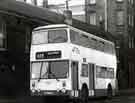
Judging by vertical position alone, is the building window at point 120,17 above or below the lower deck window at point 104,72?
above

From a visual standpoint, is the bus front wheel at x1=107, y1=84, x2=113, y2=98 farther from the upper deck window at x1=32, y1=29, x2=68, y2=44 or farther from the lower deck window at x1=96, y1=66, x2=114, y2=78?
the upper deck window at x1=32, y1=29, x2=68, y2=44

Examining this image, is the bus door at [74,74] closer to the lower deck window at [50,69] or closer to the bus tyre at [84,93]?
the lower deck window at [50,69]

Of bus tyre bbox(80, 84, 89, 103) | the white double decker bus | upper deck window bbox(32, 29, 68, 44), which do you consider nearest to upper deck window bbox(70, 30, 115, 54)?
the white double decker bus

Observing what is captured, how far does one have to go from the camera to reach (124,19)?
59188 mm

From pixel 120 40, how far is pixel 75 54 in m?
32.4

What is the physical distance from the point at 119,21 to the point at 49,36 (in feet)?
112

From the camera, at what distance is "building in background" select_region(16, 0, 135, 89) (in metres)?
58.9

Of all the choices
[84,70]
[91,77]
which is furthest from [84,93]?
[91,77]

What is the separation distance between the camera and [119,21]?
59.5 m

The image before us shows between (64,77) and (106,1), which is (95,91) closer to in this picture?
(64,77)

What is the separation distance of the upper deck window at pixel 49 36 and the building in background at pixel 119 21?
31.5 metres

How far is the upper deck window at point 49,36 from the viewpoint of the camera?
2609cm

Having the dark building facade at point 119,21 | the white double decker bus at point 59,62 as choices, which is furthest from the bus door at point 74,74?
the dark building facade at point 119,21

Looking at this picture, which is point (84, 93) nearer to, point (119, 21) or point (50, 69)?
point (50, 69)
